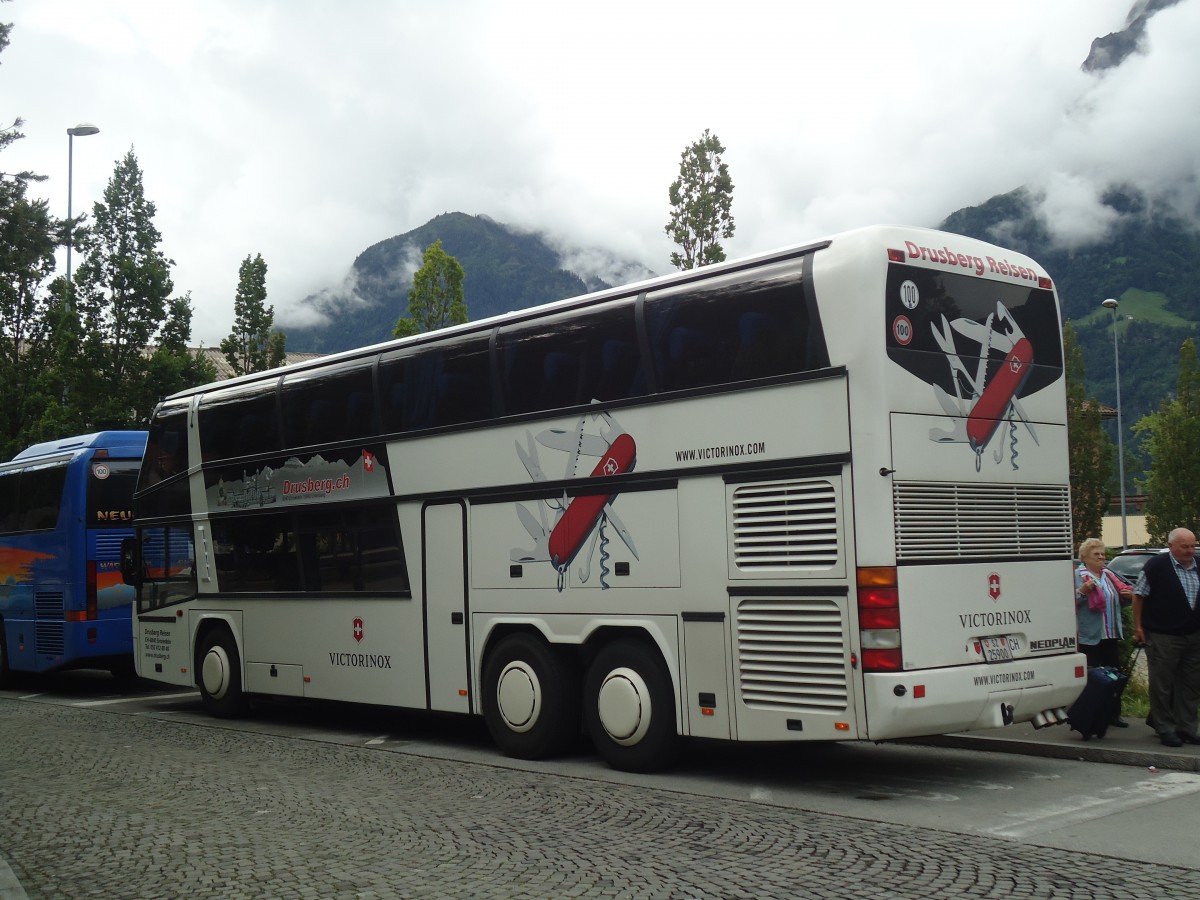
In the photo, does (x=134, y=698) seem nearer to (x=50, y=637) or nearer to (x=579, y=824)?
(x=50, y=637)

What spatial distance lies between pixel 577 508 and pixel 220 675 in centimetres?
635

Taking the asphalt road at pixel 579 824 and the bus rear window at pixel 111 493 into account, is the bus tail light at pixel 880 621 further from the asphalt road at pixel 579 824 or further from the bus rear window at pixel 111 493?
the bus rear window at pixel 111 493

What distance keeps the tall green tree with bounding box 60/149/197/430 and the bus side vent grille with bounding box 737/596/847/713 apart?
2145cm

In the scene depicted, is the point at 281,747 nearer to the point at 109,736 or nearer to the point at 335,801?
the point at 109,736

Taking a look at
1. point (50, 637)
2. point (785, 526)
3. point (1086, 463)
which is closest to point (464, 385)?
point (785, 526)

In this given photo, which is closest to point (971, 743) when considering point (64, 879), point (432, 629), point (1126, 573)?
point (432, 629)

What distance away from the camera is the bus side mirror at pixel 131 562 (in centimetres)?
1650

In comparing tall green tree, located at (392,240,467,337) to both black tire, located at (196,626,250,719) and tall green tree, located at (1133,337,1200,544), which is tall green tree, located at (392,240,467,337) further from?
tall green tree, located at (1133,337,1200,544)

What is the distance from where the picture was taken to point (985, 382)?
9.47m

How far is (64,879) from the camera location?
705 cm

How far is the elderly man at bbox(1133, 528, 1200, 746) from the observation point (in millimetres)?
10523

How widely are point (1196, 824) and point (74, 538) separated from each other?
14818 mm

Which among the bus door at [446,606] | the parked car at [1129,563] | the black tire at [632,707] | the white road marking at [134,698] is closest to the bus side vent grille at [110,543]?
the white road marking at [134,698]

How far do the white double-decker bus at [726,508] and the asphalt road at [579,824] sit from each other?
24.0 inches
